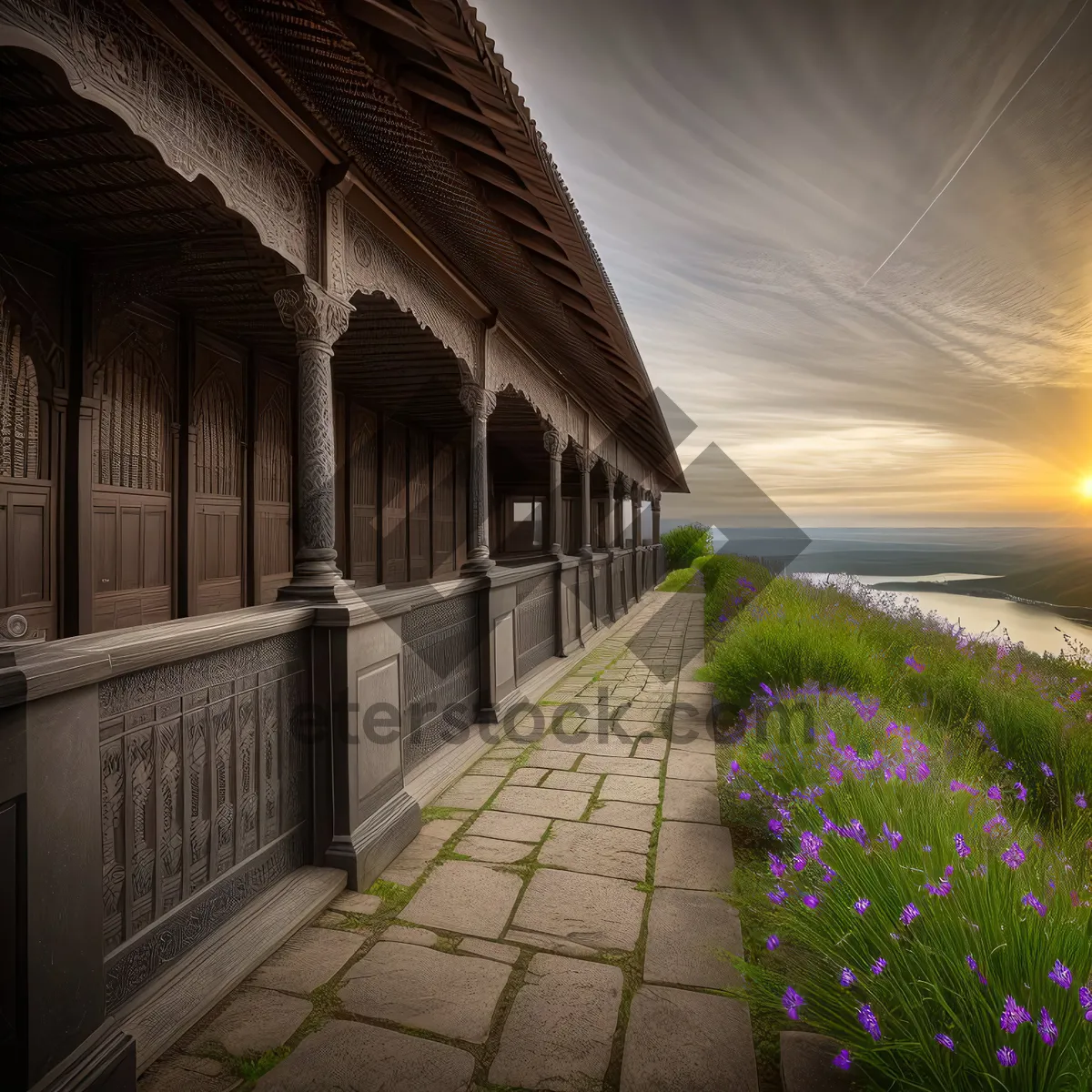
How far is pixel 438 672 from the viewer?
443 centimetres

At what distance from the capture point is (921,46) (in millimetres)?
3006

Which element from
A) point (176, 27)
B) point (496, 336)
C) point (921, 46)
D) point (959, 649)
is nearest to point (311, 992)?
point (176, 27)

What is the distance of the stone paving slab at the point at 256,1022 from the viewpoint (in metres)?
1.93

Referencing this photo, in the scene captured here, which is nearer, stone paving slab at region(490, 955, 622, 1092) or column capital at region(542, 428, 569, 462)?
stone paving slab at region(490, 955, 622, 1092)

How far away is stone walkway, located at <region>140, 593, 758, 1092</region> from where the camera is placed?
1833 millimetres

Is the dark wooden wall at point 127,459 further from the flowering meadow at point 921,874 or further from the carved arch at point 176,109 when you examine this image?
the flowering meadow at point 921,874

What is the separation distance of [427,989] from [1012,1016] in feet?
5.70

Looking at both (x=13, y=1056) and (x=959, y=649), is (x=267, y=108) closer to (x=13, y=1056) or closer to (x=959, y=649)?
(x=13, y=1056)

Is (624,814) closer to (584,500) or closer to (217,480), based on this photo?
(217,480)

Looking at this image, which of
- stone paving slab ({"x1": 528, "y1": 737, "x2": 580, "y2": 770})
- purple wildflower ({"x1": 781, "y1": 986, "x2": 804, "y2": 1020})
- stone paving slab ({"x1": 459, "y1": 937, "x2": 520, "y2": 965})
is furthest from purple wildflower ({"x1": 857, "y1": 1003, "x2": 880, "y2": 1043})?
stone paving slab ({"x1": 528, "y1": 737, "x2": 580, "y2": 770})

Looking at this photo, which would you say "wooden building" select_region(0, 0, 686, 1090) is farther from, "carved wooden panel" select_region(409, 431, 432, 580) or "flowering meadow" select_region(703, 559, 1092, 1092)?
"carved wooden panel" select_region(409, 431, 432, 580)

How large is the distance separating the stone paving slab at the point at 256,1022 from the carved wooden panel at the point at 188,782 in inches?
10.8

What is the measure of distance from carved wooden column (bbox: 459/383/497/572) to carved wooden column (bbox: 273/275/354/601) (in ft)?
7.35

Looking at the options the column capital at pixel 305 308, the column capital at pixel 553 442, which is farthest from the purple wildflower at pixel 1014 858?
the column capital at pixel 553 442
